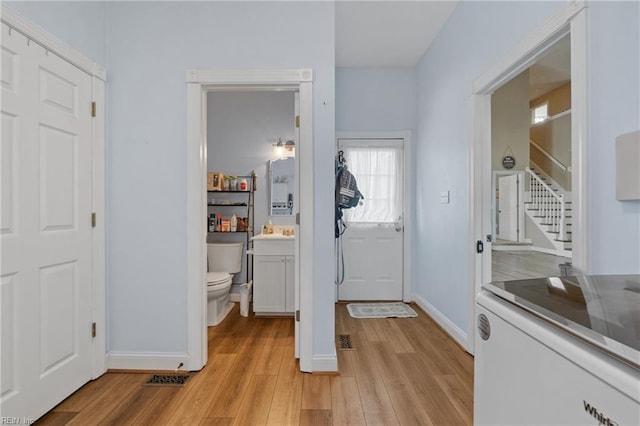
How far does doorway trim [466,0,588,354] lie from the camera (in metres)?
1.37

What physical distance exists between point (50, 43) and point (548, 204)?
7299mm

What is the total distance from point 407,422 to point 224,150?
3.32 metres

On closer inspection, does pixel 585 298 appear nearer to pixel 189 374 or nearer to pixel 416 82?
pixel 189 374

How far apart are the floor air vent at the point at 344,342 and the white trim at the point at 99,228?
5.74ft

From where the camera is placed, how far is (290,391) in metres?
1.96

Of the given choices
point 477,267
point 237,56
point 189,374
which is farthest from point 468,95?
point 189,374

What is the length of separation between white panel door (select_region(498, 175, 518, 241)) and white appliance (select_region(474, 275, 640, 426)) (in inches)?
242

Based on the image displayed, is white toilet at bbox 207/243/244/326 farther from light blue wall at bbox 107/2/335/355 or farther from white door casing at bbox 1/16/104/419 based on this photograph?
white door casing at bbox 1/16/104/419

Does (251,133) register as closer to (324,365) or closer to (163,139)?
(163,139)

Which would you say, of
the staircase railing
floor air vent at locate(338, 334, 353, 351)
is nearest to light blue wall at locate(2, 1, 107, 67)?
floor air vent at locate(338, 334, 353, 351)

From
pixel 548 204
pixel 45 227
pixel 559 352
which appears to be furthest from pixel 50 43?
pixel 548 204

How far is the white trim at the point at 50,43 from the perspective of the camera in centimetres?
153

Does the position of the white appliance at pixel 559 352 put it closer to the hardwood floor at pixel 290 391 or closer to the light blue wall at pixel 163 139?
the hardwood floor at pixel 290 391

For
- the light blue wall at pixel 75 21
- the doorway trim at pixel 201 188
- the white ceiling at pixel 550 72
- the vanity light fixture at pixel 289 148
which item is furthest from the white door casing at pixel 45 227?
the white ceiling at pixel 550 72
